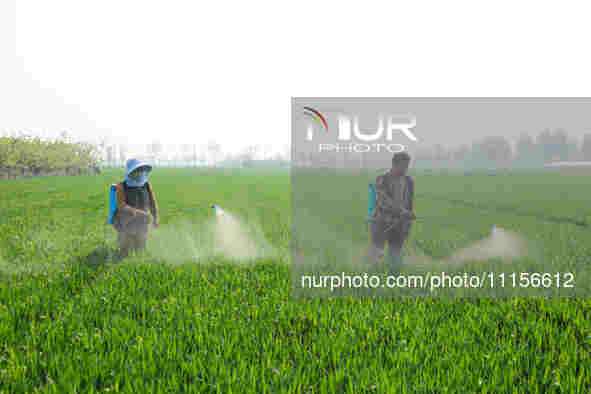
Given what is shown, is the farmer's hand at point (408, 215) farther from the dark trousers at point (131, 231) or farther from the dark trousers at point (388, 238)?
the dark trousers at point (131, 231)

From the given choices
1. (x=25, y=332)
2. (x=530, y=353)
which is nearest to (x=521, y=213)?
(x=530, y=353)

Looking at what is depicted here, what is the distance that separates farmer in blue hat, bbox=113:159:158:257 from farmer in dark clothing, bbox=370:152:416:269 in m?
4.39

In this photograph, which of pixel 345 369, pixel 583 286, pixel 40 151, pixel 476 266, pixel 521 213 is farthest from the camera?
pixel 40 151

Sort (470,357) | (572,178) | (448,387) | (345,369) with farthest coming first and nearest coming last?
(572,178)
(470,357)
(345,369)
(448,387)

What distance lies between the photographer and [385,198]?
18.7 feet

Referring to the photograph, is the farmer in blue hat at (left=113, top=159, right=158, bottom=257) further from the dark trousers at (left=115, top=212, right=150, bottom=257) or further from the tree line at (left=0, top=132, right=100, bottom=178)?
the tree line at (left=0, top=132, right=100, bottom=178)

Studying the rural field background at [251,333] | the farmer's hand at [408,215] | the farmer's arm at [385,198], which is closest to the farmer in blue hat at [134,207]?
the rural field background at [251,333]

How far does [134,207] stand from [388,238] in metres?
5.00

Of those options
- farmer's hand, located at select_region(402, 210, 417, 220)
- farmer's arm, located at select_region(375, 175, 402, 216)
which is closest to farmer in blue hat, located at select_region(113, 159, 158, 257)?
farmer's arm, located at select_region(375, 175, 402, 216)

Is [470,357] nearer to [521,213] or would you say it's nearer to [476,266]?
[476,266]

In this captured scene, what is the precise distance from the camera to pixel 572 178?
130 feet

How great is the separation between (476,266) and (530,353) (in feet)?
10.8

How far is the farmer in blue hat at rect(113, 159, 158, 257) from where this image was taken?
6.11m

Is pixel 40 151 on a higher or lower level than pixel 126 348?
higher
